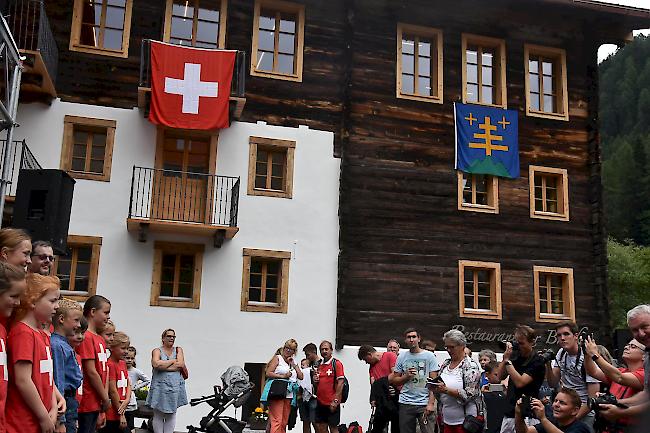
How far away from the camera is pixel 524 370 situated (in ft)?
25.0

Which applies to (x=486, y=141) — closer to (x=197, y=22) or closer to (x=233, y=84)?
(x=233, y=84)

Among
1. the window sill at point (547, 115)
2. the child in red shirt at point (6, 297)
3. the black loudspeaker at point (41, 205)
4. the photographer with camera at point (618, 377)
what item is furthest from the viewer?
the window sill at point (547, 115)

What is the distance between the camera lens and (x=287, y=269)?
61.8 ft

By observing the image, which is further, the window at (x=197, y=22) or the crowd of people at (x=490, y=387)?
the window at (x=197, y=22)

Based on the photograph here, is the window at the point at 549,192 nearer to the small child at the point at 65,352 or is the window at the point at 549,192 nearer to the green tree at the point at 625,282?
the small child at the point at 65,352

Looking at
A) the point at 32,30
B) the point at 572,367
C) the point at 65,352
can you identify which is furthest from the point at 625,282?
the point at 65,352

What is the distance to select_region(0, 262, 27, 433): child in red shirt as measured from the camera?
4.50m

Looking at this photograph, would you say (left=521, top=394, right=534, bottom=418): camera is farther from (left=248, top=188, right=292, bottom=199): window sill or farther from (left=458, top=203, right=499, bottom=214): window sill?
(left=458, top=203, right=499, bottom=214): window sill

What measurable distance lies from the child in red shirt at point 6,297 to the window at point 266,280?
13863 millimetres

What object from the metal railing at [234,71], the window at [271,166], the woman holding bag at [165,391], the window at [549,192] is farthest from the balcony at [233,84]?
the window at [549,192]

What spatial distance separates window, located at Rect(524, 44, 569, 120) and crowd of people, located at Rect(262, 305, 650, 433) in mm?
11689

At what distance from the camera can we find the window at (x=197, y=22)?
63.6 ft

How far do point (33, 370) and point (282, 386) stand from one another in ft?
26.0

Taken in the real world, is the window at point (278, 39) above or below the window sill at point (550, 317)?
above
